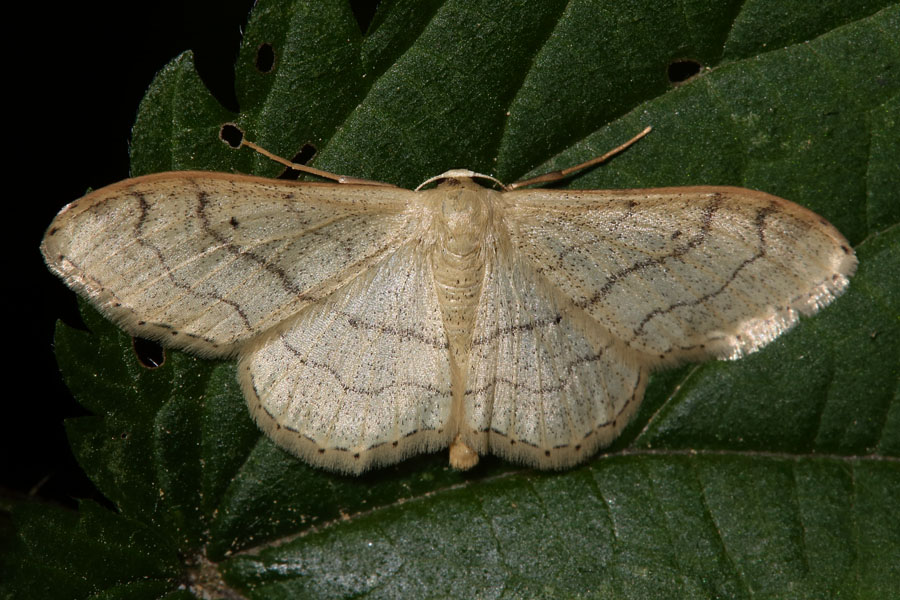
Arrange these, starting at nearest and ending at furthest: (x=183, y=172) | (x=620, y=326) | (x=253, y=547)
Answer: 1. (x=183, y=172)
2. (x=620, y=326)
3. (x=253, y=547)

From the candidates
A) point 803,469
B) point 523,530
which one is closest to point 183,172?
point 523,530

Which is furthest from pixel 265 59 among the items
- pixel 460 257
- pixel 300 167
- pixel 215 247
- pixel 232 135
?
pixel 460 257

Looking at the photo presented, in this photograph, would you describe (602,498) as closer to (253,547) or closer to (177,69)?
(253,547)

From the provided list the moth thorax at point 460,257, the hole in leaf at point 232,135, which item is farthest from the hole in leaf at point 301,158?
the moth thorax at point 460,257

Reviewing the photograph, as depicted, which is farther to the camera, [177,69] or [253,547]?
[253,547]

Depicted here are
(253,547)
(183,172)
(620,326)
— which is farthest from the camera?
(253,547)

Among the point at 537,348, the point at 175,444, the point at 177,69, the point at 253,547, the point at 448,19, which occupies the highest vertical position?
the point at 177,69
